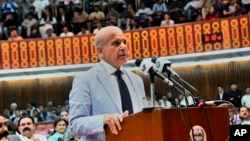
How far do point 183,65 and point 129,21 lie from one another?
6.92 feet

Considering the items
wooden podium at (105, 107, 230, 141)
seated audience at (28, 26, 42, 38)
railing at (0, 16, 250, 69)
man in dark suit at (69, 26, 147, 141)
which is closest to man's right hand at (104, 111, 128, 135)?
wooden podium at (105, 107, 230, 141)

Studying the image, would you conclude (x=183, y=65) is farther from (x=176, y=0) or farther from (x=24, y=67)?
(x=24, y=67)

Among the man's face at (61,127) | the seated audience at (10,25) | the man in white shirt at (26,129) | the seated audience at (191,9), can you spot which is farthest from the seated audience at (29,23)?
the man in white shirt at (26,129)

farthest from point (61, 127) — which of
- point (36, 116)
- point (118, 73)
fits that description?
point (36, 116)

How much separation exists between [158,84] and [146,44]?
1524mm

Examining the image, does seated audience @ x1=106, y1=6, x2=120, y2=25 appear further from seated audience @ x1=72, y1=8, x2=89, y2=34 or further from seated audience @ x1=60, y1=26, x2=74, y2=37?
seated audience @ x1=60, y1=26, x2=74, y2=37

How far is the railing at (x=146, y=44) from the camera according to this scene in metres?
15.9

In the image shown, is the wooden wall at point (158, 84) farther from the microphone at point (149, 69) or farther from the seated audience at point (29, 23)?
the microphone at point (149, 69)

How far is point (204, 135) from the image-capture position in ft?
9.94

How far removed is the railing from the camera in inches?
627

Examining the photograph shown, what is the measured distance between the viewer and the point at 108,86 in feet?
11.3

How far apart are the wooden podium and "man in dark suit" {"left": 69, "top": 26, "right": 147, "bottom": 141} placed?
0.79 ft

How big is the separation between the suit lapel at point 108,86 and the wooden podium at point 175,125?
0.98 ft

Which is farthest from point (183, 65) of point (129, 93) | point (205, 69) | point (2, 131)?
point (129, 93)
